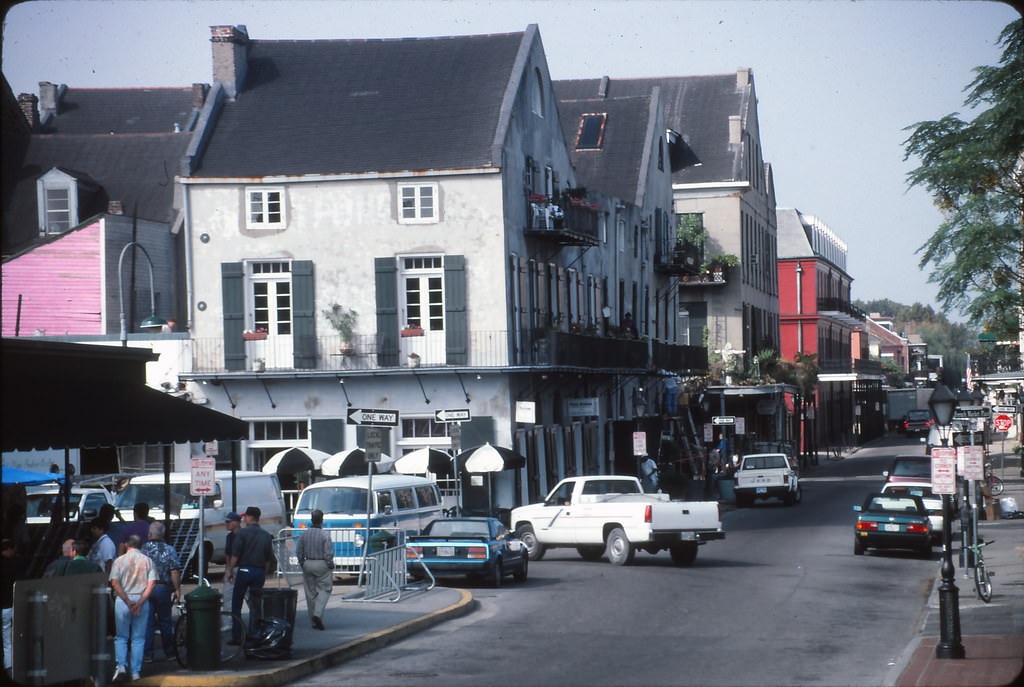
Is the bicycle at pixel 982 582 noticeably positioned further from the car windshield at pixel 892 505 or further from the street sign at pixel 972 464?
the car windshield at pixel 892 505

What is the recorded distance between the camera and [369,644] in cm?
1781

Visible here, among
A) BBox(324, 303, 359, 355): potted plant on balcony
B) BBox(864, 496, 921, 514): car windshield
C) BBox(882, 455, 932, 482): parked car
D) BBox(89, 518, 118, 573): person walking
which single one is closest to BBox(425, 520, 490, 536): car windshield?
BBox(89, 518, 118, 573): person walking

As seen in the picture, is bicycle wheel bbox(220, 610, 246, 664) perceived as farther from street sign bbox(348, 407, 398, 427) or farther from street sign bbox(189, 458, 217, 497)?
street sign bbox(348, 407, 398, 427)

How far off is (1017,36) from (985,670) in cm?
901

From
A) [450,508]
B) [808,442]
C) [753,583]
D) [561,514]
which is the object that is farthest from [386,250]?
[808,442]

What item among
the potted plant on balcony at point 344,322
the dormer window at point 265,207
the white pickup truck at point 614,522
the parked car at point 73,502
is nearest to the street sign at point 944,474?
the white pickup truck at point 614,522

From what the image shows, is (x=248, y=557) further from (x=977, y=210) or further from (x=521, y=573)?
(x=977, y=210)

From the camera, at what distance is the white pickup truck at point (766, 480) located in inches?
1785

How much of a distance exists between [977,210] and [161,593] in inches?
607

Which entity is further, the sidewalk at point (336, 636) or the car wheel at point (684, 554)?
the car wheel at point (684, 554)

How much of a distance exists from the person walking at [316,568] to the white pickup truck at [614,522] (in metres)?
9.76

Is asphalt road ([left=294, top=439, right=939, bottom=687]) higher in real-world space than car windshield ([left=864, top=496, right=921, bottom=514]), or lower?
lower

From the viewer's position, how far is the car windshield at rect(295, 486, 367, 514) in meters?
26.5

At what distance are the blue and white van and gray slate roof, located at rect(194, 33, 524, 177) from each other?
12582 mm
